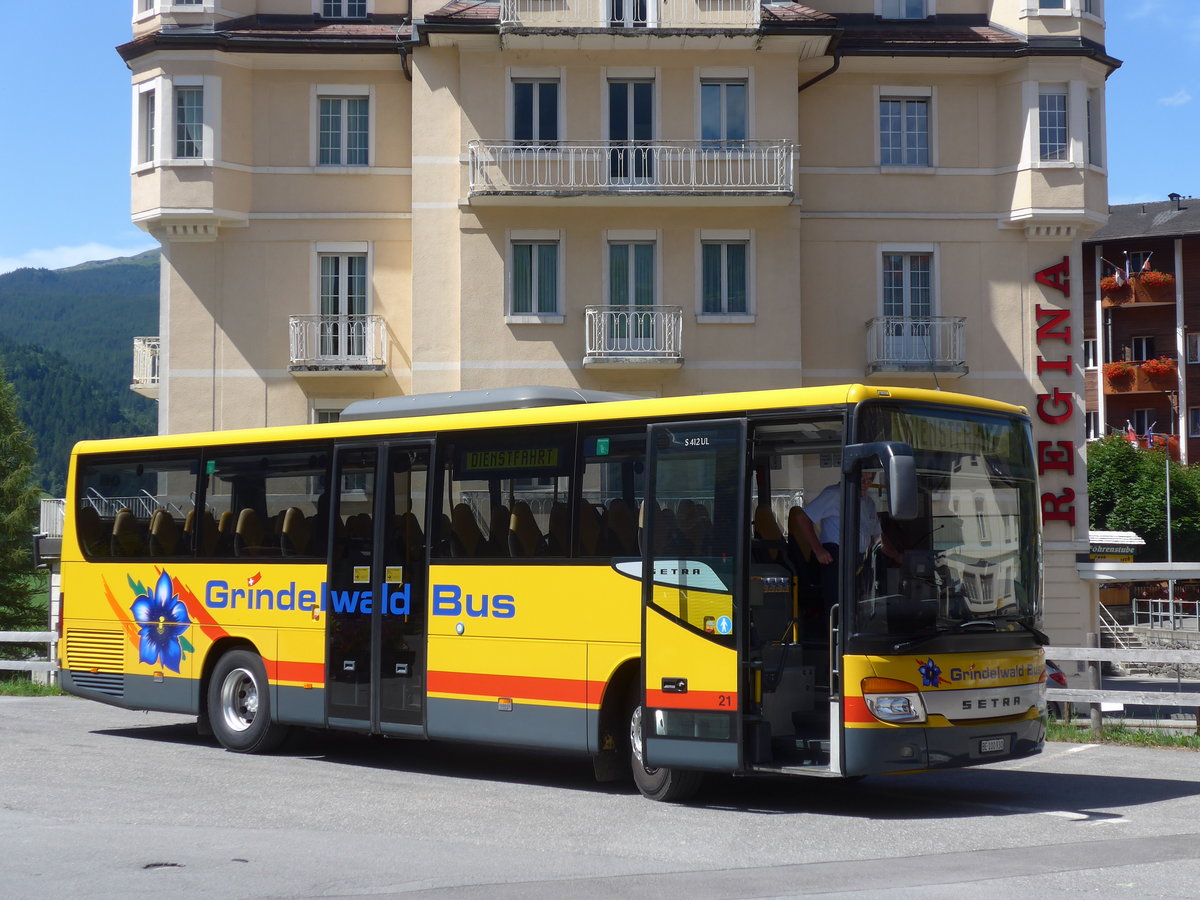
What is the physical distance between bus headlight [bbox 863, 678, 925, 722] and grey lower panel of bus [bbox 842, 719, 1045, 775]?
0.32 feet

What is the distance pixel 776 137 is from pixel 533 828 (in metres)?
23.2

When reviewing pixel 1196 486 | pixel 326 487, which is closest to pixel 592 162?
pixel 326 487

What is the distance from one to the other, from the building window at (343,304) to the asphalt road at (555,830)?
692 inches

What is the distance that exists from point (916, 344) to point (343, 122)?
13.5 metres

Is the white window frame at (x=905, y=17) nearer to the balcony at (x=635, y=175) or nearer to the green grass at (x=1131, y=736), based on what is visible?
the balcony at (x=635, y=175)

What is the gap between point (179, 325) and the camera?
1303 inches

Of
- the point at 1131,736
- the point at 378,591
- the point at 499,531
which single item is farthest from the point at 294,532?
the point at 1131,736

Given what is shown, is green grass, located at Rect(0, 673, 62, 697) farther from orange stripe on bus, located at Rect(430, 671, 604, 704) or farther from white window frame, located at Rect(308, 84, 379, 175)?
white window frame, located at Rect(308, 84, 379, 175)

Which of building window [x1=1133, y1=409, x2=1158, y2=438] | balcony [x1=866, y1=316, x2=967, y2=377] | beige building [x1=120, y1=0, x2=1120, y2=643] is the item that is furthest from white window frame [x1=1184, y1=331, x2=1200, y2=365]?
balcony [x1=866, y1=316, x2=967, y2=377]

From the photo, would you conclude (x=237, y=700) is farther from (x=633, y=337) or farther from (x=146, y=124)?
(x=146, y=124)

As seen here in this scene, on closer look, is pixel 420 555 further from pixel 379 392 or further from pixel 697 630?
pixel 379 392

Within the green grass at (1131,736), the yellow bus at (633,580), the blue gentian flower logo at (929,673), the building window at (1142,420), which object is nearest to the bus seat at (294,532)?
the yellow bus at (633,580)

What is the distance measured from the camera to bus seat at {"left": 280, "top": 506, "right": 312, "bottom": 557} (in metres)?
15.9

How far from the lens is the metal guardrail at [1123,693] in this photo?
1653 centimetres
